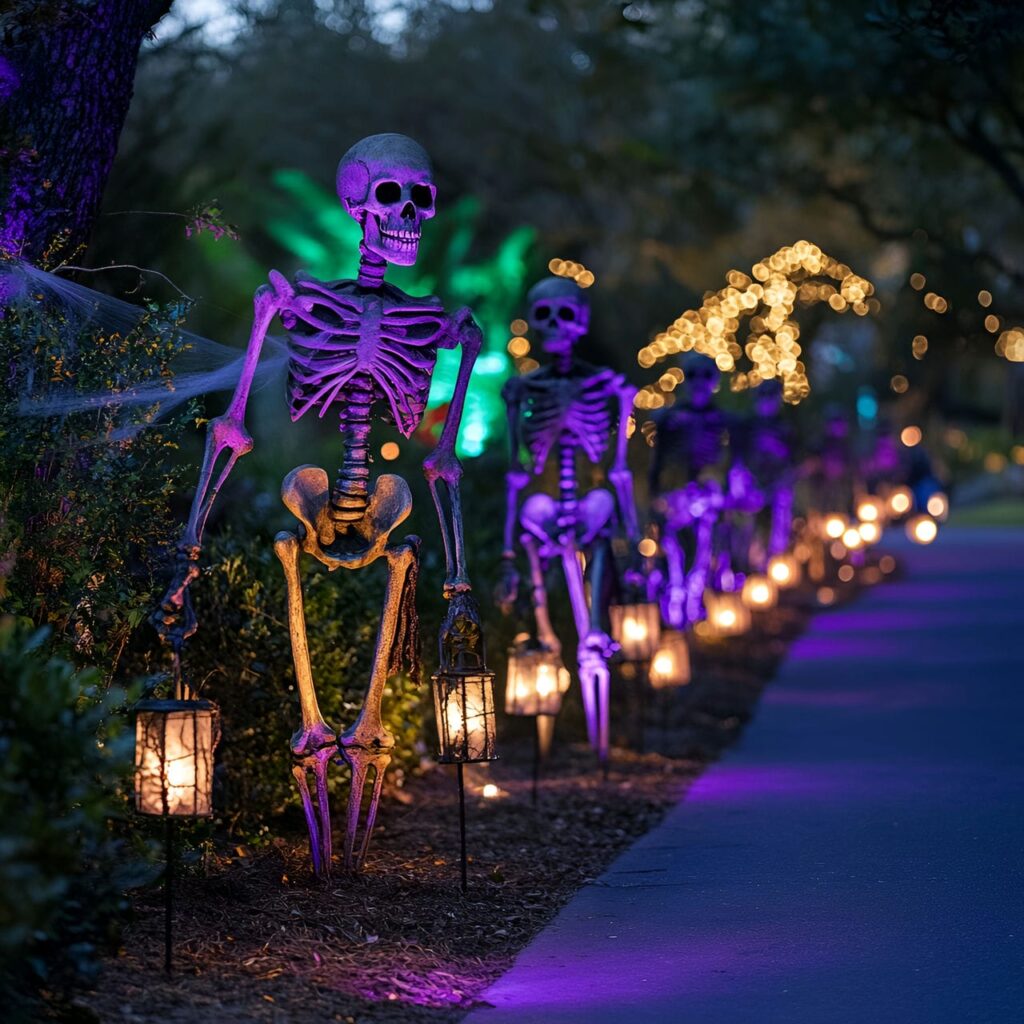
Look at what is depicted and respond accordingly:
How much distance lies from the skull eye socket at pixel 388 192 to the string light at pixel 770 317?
15281 mm

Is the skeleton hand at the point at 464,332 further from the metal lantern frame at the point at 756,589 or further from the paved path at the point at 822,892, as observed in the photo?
the metal lantern frame at the point at 756,589

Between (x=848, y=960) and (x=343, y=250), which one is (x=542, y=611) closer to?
(x=848, y=960)

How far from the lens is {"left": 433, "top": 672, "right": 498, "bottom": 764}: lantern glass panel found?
7.18m

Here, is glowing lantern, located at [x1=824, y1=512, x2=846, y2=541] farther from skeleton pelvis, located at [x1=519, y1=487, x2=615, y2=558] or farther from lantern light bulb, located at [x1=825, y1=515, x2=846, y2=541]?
skeleton pelvis, located at [x1=519, y1=487, x2=615, y2=558]

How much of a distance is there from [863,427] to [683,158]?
32.8 feet

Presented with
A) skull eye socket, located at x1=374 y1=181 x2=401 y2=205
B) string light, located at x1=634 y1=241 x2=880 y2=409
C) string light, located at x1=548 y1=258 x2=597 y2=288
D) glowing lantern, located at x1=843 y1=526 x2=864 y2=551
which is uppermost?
string light, located at x1=548 y1=258 x2=597 y2=288

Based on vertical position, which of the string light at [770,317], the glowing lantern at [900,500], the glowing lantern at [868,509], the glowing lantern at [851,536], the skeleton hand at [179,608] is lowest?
the skeleton hand at [179,608]

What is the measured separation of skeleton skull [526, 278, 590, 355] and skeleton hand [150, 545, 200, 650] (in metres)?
3.89

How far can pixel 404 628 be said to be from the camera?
730 centimetres

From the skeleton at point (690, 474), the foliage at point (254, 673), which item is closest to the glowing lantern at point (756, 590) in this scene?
the skeleton at point (690, 474)

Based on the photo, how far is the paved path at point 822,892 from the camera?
555cm

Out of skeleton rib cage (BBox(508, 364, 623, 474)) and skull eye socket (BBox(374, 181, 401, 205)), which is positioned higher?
skull eye socket (BBox(374, 181, 401, 205))

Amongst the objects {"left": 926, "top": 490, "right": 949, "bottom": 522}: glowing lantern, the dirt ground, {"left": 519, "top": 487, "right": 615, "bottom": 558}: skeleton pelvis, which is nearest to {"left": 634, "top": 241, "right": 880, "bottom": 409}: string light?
{"left": 926, "top": 490, "right": 949, "bottom": 522}: glowing lantern

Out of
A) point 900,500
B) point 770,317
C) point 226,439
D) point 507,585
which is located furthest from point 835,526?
point 226,439
